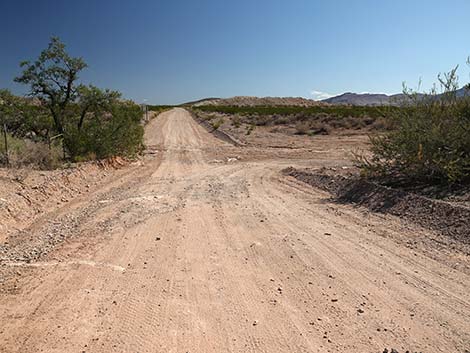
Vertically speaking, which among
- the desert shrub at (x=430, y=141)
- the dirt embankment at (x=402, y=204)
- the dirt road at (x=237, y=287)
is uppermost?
the desert shrub at (x=430, y=141)

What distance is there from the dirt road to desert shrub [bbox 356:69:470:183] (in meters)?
2.26

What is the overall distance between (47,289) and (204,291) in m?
2.06

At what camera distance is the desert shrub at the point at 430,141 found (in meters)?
9.85

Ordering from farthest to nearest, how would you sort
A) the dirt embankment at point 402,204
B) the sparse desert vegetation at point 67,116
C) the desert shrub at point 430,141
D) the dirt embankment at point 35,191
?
the sparse desert vegetation at point 67,116 → the desert shrub at point 430,141 → the dirt embankment at point 35,191 → the dirt embankment at point 402,204

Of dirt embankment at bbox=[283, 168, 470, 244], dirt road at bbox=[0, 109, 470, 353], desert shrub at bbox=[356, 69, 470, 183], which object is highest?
desert shrub at bbox=[356, 69, 470, 183]

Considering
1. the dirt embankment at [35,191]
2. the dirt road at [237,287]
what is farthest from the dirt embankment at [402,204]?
the dirt embankment at [35,191]

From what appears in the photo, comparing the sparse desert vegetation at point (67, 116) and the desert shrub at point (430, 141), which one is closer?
the desert shrub at point (430, 141)

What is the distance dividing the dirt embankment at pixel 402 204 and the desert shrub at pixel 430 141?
86 centimetres

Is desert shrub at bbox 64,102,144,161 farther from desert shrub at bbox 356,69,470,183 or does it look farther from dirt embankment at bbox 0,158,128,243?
desert shrub at bbox 356,69,470,183

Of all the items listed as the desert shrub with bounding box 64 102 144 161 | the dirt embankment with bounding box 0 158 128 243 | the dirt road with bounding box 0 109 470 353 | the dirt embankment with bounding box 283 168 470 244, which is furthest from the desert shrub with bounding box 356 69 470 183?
the desert shrub with bounding box 64 102 144 161

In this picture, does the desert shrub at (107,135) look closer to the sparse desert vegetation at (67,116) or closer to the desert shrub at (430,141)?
the sparse desert vegetation at (67,116)

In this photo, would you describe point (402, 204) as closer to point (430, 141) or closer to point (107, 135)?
point (430, 141)

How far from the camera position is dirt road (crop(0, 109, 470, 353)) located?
430 cm

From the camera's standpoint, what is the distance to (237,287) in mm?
5551
